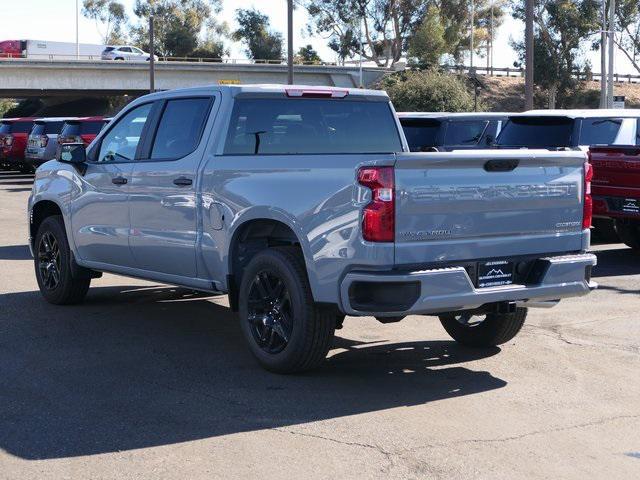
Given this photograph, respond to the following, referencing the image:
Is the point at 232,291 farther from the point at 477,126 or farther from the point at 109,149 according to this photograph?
the point at 477,126

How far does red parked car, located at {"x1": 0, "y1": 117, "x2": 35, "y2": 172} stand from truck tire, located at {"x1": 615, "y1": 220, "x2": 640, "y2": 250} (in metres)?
24.6

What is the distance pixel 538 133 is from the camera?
47.4 ft

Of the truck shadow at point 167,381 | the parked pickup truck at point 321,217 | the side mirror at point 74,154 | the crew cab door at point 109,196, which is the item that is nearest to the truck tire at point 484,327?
the parked pickup truck at point 321,217

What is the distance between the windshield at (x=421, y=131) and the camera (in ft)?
57.1

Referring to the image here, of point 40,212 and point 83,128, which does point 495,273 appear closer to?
point 40,212

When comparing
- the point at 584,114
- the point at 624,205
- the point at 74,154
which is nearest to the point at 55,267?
the point at 74,154

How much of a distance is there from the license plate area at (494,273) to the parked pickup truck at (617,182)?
6.85m

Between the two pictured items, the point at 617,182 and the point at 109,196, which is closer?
the point at 109,196

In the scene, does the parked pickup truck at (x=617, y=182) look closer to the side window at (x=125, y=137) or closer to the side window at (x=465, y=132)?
the side window at (x=465, y=132)

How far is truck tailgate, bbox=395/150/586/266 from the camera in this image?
6309 mm

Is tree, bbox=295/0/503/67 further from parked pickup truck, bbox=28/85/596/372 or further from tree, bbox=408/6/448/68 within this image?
parked pickup truck, bbox=28/85/596/372

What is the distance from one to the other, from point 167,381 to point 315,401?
1091 millimetres

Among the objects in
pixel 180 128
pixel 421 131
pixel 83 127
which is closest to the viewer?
pixel 180 128

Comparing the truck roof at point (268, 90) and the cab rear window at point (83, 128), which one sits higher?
the cab rear window at point (83, 128)
